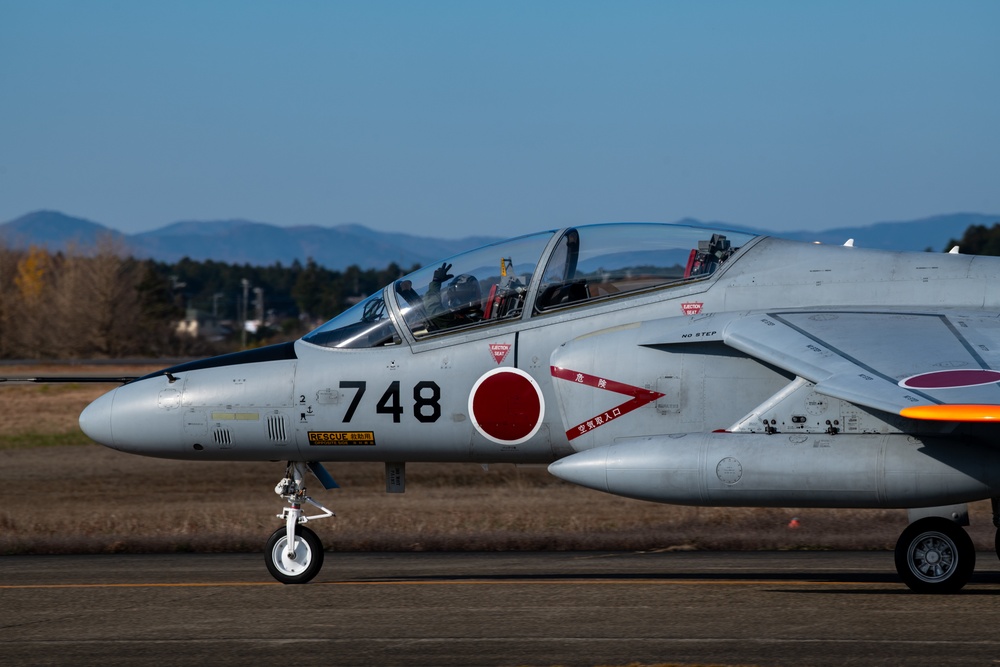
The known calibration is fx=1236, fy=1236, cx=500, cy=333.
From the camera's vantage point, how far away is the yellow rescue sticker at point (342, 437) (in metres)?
10.8

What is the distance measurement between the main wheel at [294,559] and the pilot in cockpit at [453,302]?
7.26 feet

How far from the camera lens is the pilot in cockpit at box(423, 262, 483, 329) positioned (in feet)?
35.1

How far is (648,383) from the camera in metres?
10.1

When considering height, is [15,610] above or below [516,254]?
below

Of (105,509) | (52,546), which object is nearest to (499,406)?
(52,546)

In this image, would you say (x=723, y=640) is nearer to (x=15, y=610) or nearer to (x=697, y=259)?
(x=697, y=259)

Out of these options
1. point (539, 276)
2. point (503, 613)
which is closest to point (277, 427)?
point (539, 276)

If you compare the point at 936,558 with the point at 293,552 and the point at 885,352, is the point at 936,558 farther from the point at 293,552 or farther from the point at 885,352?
the point at 293,552

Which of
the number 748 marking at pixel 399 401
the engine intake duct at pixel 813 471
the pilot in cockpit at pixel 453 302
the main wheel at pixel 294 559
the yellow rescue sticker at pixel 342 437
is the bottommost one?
the main wheel at pixel 294 559

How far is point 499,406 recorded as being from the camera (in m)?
10.5

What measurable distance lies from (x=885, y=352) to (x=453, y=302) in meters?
3.67

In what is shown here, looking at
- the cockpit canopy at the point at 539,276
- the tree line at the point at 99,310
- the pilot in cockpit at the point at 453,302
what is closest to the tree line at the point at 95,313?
the tree line at the point at 99,310

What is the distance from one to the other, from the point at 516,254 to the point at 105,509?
33.6 ft

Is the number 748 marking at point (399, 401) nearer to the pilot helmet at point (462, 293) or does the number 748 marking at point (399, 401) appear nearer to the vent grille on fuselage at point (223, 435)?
the pilot helmet at point (462, 293)
